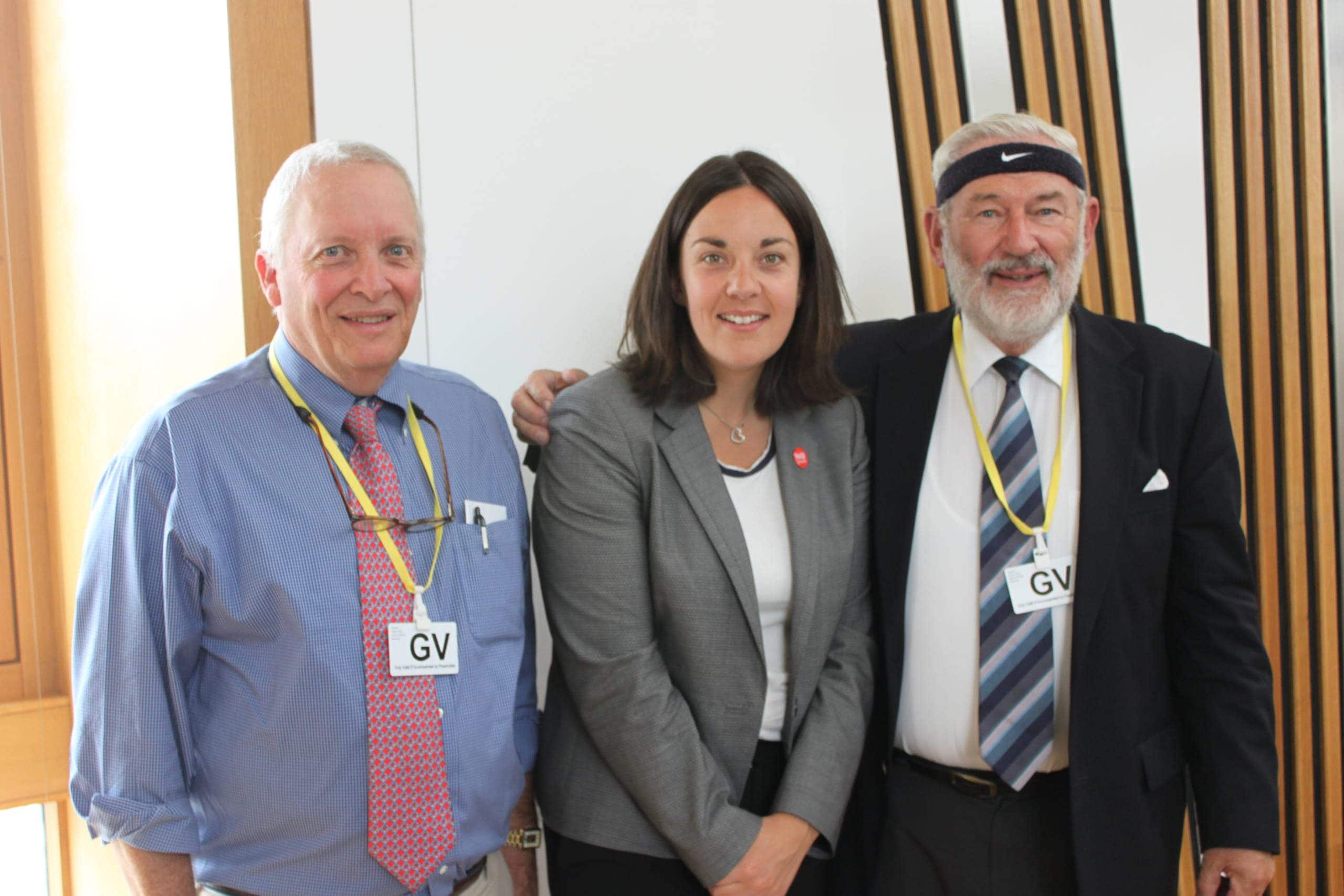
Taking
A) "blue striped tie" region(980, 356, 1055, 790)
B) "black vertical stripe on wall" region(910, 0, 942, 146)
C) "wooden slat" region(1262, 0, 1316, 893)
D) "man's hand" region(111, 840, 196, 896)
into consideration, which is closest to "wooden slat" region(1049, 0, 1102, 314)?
"black vertical stripe on wall" region(910, 0, 942, 146)

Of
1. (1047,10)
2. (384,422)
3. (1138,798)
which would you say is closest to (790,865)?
(1138,798)

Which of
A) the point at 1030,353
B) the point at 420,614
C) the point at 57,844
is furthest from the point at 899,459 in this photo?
the point at 57,844

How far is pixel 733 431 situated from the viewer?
2.09 m

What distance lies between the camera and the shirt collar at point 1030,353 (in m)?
2.16

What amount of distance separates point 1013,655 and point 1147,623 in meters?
0.30

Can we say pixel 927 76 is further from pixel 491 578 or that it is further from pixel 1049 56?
pixel 491 578

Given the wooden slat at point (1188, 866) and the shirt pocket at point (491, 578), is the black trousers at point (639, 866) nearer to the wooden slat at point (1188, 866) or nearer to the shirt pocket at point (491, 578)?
the shirt pocket at point (491, 578)

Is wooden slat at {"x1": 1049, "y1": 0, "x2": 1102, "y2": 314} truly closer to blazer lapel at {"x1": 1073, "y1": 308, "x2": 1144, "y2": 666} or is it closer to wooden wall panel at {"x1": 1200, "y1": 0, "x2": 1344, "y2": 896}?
wooden wall panel at {"x1": 1200, "y1": 0, "x2": 1344, "y2": 896}

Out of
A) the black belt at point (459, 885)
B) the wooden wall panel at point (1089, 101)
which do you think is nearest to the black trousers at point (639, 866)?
the black belt at point (459, 885)

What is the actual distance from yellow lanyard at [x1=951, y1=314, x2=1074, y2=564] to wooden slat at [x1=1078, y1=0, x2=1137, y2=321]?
102 centimetres

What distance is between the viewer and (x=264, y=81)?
206 centimetres

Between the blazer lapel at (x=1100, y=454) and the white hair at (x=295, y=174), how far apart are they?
56.4 inches

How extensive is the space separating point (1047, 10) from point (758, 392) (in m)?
1.78

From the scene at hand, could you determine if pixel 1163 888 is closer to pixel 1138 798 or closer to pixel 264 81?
pixel 1138 798
